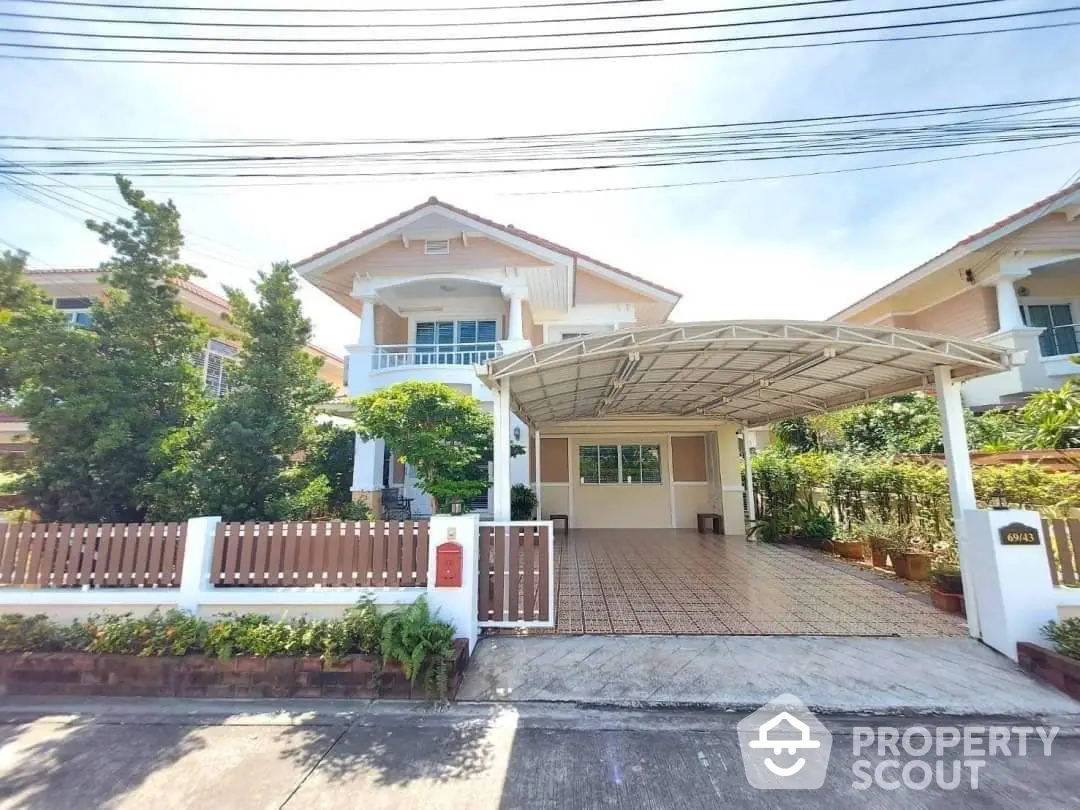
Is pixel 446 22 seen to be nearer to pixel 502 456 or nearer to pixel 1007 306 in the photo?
pixel 502 456

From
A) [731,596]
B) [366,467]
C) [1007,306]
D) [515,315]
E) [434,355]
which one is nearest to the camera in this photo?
[731,596]

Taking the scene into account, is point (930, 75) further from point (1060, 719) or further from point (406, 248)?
point (406, 248)

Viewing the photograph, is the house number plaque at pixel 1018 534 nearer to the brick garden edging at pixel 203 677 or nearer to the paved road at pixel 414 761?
the paved road at pixel 414 761

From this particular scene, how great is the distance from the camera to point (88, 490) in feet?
19.8

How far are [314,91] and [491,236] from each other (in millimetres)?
4628

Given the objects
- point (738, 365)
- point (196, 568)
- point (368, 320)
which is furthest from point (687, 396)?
point (196, 568)

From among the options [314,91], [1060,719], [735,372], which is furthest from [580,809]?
[314,91]

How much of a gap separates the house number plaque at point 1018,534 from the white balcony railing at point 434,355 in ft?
27.7

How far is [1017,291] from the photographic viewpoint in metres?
12.3

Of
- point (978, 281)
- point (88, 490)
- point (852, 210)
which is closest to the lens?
point (88, 490)

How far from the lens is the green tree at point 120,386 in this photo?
5961 millimetres

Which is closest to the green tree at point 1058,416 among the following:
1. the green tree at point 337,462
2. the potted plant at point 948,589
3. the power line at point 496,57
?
the potted plant at point 948,589

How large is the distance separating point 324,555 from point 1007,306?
51.1ft

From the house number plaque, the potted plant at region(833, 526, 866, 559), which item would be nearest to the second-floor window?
the potted plant at region(833, 526, 866, 559)
